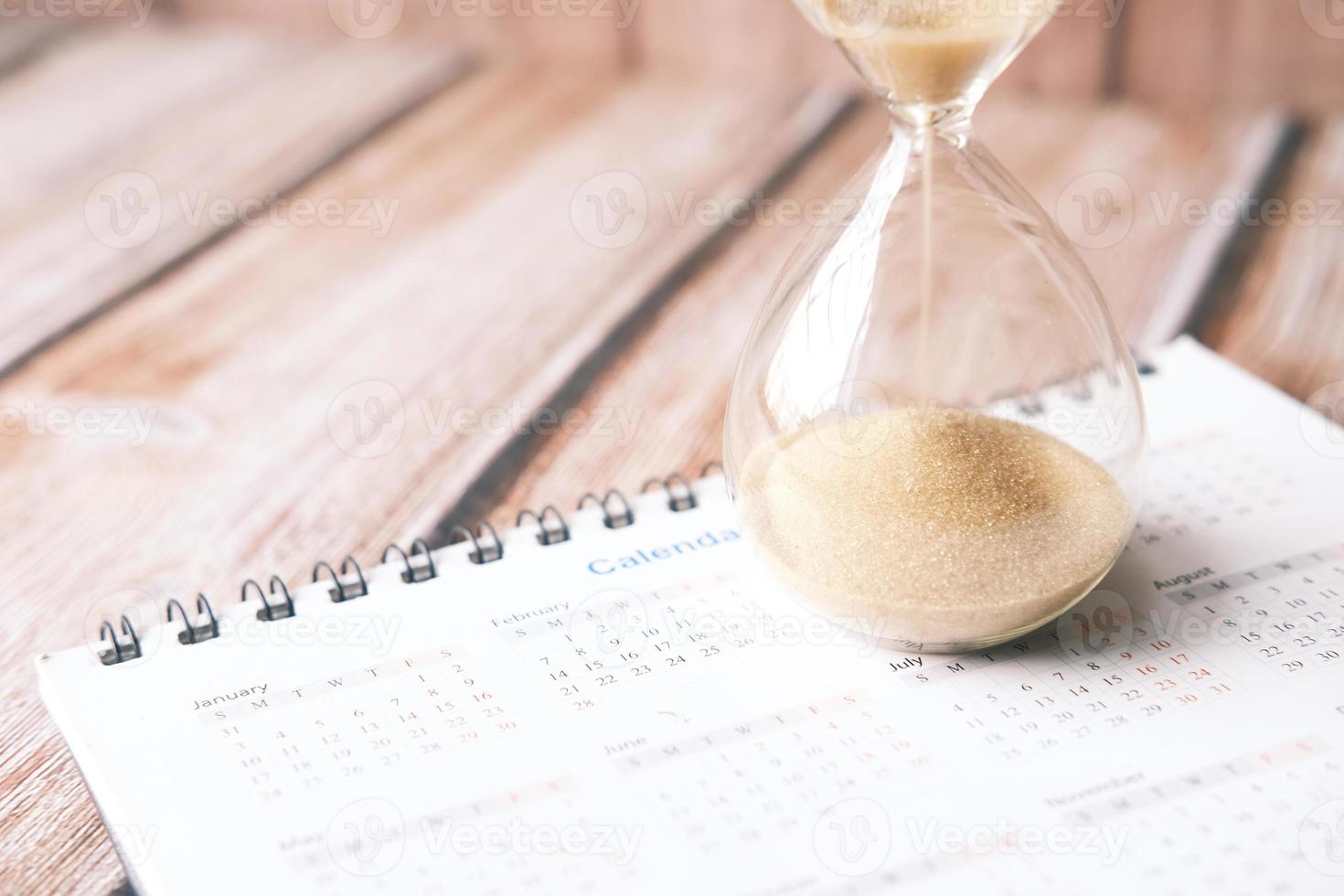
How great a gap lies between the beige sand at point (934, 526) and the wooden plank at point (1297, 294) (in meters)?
0.27

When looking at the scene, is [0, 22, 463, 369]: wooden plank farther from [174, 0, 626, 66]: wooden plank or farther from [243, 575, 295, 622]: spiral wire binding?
[243, 575, 295, 622]: spiral wire binding

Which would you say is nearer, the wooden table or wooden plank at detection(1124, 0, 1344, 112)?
the wooden table

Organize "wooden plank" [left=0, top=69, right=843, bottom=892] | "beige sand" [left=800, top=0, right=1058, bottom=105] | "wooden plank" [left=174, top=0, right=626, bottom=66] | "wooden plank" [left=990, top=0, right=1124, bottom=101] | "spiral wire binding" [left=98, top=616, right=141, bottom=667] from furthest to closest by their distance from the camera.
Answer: "wooden plank" [left=174, top=0, right=626, bottom=66] < "wooden plank" [left=990, top=0, right=1124, bottom=101] < "wooden plank" [left=0, top=69, right=843, bottom=892] < "spiral wire binding" [left=98, top=616, right=141, bottom=667] < "beige sand" [left=800, top=0, right=1058, bottom=105]

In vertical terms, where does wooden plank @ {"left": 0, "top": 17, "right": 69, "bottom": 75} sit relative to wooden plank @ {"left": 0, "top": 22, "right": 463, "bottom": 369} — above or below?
above

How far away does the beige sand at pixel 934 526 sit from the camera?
1.71 feet

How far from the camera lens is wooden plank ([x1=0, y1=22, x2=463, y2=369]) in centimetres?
97

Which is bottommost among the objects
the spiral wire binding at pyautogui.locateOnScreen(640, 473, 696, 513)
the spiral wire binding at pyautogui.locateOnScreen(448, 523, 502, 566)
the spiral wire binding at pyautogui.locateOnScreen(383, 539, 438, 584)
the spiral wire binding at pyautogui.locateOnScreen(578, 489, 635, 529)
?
the spiral wire binding at pyautogui.locateOnScreen(640, 473, 696, 513)

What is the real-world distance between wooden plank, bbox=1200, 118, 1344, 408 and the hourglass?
10.2 inches

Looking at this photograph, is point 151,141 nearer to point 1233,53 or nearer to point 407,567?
point 407,567

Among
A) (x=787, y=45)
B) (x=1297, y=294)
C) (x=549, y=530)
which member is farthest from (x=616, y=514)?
(x=787, y=45)

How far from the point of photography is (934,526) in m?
0.52

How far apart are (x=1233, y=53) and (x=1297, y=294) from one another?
31cm

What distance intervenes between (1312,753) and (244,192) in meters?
0.82

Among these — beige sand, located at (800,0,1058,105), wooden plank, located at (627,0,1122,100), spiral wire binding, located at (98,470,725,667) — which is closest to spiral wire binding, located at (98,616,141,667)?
spiral wire binding, located at (98,470,725,667)
